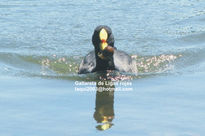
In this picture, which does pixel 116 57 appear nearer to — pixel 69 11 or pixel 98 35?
pixel 98 35

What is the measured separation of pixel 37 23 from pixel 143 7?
303 centimetres

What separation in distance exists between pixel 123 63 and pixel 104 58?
0.73 meters

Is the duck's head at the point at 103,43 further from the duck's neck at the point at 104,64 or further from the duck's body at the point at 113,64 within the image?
the duck's body at the point at 113,64

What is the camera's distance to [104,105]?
866 cm

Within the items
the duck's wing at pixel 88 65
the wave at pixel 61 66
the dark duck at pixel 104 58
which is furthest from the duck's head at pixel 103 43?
the wave at pixel 61 66

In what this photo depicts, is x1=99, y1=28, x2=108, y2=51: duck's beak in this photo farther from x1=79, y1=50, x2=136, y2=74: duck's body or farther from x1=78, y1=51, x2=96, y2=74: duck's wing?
x1=78, y1=51, x2=96, y2=74: duck's wing

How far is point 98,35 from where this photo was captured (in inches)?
405

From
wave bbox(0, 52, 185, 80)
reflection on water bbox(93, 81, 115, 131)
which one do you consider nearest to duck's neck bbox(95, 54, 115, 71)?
wave bbox(0, 52, 185, 80)

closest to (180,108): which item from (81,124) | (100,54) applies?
(81,124)

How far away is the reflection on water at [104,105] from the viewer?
7609 millimetres

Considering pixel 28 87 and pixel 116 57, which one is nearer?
pixel 28 87

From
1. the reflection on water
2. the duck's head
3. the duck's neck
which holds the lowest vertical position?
the reflection on water

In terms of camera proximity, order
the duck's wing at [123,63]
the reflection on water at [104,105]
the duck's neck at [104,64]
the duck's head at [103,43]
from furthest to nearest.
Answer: the duck's wing at [123,63]
the duck's neck at [104,64]
the duck's head at [103,43]
the reflection on water at [104,105]

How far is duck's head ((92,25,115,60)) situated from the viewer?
9.99m
